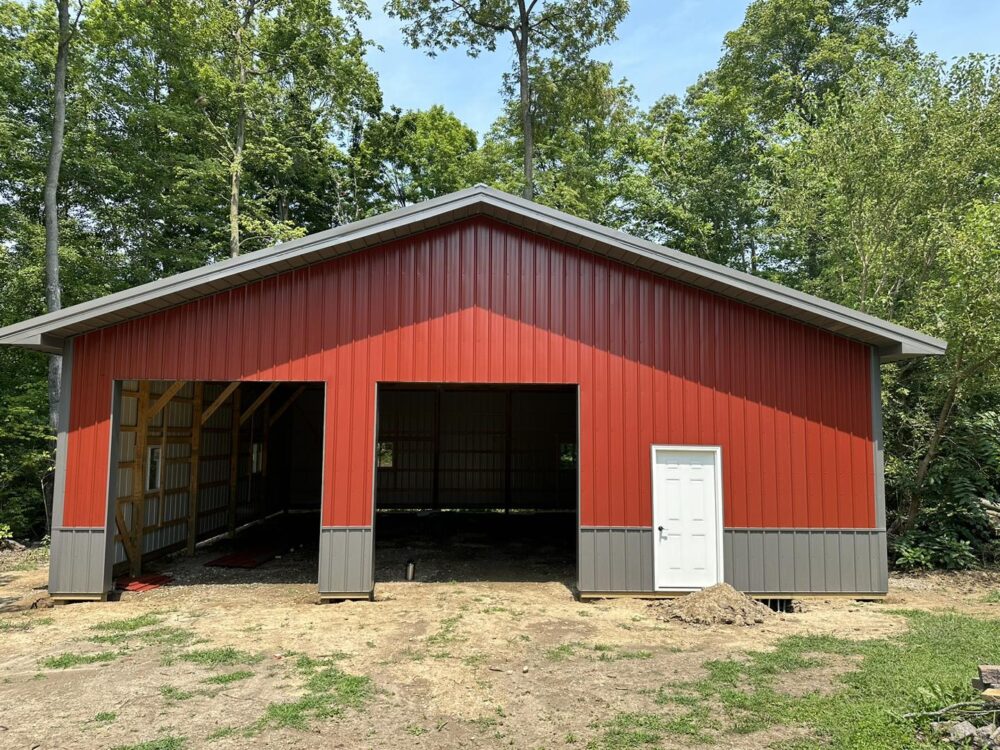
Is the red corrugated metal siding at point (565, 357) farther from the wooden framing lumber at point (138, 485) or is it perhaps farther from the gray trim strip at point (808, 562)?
the wooden framing lumber at point (138, 485)

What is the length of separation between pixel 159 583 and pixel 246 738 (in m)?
6.75

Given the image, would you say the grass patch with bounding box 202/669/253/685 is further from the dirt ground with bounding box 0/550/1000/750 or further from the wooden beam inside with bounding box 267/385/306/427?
the wooden beam inside with bounding box 267/385/306/427

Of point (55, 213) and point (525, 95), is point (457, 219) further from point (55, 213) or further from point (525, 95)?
point (525, 95)

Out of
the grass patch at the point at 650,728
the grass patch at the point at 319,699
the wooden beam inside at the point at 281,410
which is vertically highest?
the wooden beam inside at the point at 281,410

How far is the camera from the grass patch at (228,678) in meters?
6.17

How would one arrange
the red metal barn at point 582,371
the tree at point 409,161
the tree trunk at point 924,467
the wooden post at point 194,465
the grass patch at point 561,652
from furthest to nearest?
1. the tree at point 409,161
2. the wooden post at point 194,465
3. the tree trunk at point 924,467
4. the red metal barn at point 582,371
5. the grass patch at point 561,652

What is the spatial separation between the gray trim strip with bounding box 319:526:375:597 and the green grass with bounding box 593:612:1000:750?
4991 mm

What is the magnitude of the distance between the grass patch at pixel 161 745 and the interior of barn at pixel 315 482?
4.76m

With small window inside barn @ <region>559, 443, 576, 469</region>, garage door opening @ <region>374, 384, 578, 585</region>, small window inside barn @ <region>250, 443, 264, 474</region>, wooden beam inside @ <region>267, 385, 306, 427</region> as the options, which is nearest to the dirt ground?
small window inside barn @ <region>250, 443, 264, 474</region>

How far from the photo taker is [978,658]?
259 inches

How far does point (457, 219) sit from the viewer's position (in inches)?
388

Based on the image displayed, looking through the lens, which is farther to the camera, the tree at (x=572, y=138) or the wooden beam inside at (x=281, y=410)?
the tree at (x=572, y=138)

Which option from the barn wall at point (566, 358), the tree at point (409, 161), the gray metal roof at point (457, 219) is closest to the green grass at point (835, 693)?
the barn wall at point (566, 358)

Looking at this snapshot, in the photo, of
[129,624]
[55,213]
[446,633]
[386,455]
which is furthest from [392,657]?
[55,213]
